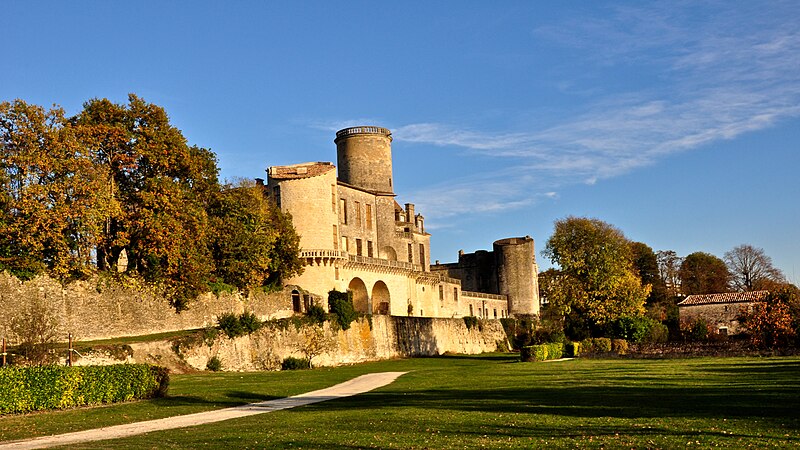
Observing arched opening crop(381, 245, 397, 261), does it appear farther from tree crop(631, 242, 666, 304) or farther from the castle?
tree crop(631, 242, 666, 304)

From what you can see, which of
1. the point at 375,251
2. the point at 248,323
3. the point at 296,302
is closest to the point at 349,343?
the point at 296,302

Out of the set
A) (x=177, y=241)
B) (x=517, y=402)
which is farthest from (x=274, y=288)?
(x=517, y=402)

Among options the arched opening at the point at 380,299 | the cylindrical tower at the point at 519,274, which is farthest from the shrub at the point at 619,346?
the cylindrical tower at the point at 519,274

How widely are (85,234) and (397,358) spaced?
23703mm

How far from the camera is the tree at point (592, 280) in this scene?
61.0 meters

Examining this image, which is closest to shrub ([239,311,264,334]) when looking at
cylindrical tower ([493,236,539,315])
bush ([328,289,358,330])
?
bush ([328,289,358,330])

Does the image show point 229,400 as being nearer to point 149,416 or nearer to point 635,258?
point 149,416

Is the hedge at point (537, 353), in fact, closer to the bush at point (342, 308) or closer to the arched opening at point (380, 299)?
the bush at point (342, 308)

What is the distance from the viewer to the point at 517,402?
20.5m

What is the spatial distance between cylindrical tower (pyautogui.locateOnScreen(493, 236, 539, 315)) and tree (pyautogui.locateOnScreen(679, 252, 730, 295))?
2360 cm

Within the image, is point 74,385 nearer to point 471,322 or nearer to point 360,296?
point 360,296

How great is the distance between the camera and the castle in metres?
57.3

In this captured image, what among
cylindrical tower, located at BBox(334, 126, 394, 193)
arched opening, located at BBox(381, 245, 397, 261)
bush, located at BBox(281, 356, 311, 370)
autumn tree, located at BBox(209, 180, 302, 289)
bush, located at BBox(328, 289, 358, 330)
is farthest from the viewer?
cylindrical tower, located at BBox(334, 126, 394, 193)

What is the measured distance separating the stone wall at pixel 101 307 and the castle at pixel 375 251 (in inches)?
426
